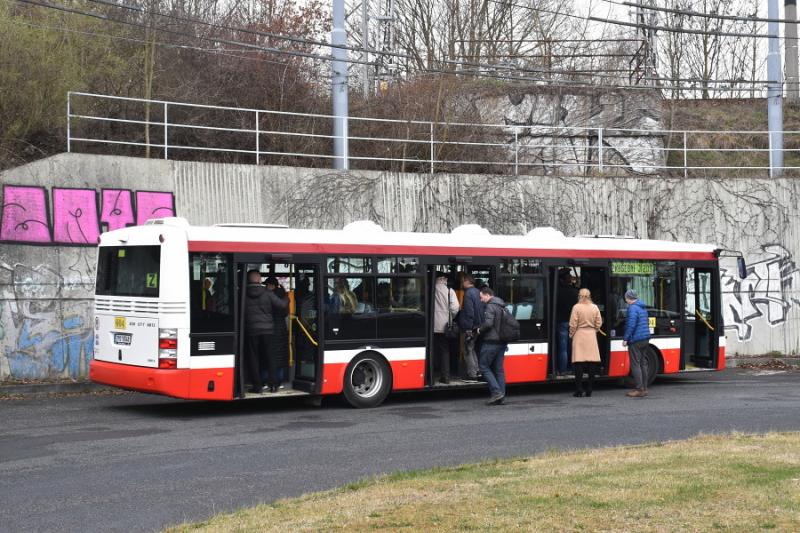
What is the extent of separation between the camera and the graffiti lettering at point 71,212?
1747 centimetres

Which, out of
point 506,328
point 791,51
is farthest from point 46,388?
point 791,51

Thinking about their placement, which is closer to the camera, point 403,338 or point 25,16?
point 403,338

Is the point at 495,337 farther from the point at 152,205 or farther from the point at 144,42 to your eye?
the point at 144,42

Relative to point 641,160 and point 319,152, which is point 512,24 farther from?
point 319,152

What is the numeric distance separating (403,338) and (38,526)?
847 cm

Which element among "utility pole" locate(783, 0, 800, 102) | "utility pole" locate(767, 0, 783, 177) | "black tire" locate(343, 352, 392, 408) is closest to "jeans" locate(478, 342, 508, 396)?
"black tire" locate(343, 352, 392, 408)

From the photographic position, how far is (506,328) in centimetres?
1530

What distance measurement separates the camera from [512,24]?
34000 mm

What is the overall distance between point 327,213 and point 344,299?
6569 millimetres

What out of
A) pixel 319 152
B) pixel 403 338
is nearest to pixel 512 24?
pixel 319 152

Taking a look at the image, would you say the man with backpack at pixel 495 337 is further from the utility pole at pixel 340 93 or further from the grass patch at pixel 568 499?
the utility pole at pixel 340 93

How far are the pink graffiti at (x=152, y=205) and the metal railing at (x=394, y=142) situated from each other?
216 centimetres

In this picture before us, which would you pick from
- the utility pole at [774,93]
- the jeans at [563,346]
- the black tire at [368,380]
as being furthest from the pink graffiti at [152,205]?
the utility pole at [774,93]

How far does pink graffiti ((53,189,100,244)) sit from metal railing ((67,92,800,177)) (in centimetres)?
269
